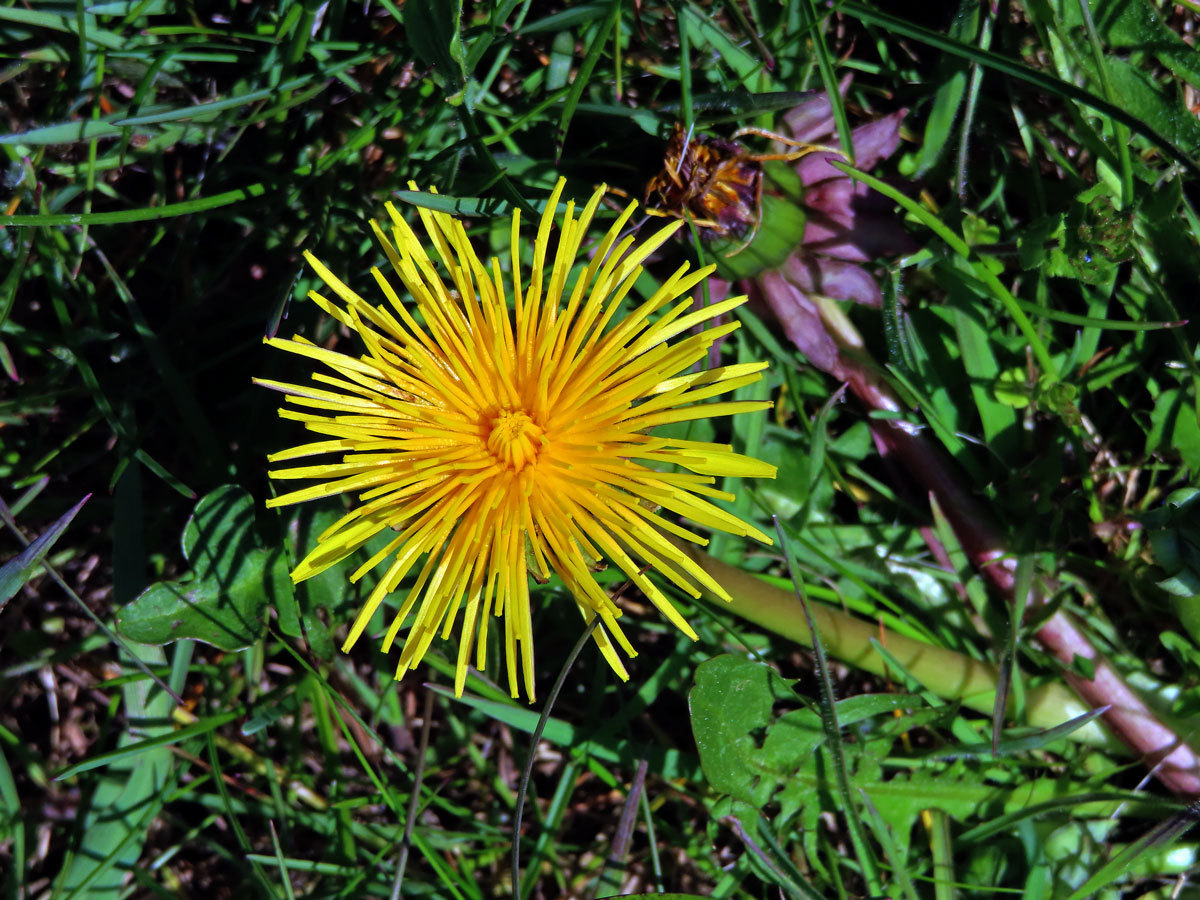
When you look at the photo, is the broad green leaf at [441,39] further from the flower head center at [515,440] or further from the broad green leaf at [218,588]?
the broad green leaf at [218,588]

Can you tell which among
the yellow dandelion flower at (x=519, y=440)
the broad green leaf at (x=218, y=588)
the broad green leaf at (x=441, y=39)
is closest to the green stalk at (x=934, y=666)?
the yellow dandelion flower at (x=519, y=440)

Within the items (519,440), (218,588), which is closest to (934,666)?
(519,440)

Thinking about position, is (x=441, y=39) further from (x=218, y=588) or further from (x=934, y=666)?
(x=934, y=666)

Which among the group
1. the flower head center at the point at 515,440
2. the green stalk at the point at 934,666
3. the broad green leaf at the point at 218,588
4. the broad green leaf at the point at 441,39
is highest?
the broad green leaf at the point at 441,39

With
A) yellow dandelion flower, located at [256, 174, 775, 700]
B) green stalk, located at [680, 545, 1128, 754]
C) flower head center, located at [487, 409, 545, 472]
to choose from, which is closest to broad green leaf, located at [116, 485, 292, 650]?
yellow dandelion flower, located at [256, 174, 775, 700]

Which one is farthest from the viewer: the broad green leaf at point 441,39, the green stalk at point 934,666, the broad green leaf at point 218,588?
the green stalk at point 934,666

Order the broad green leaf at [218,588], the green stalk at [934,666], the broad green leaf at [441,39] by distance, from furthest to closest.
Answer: the green stalk at [934,666]
the broad green leaf at [218,588]
the broad green leaf at [441,39]

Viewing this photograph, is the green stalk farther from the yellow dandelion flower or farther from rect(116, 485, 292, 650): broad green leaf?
rect(116, 485, 292, 650): broad green leaf

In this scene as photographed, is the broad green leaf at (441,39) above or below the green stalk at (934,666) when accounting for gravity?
above

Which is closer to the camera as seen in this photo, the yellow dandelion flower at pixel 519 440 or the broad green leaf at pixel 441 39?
the yellow dandelion flower at pixel 519 440
